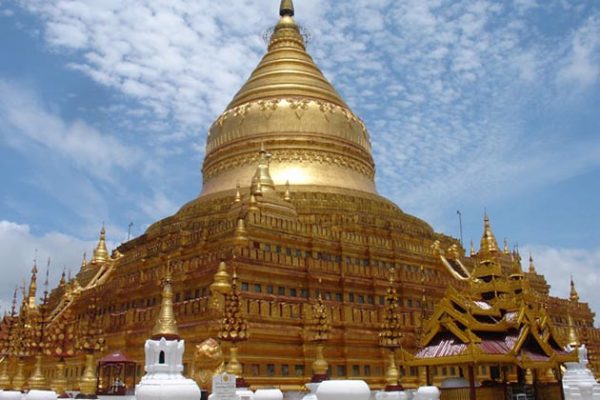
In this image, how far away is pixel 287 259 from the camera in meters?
31.2

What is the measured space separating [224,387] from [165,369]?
6.47 ft

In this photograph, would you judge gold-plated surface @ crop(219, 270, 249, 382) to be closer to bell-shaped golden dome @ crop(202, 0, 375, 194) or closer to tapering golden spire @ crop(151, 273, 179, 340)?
tapering golden spire @ crop(151, 273, 179, 340)

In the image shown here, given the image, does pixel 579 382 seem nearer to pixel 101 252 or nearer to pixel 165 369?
pixel 165 369

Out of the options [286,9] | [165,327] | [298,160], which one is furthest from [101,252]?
[165,327]

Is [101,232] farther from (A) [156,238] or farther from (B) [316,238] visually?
(B) [316,238]

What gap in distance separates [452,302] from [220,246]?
1361 centimetres

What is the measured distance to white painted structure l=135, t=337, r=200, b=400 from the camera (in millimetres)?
15172

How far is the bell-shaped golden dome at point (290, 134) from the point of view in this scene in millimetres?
41406

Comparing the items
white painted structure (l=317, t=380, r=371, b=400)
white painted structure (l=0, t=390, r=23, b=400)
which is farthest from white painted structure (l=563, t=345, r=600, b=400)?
white painted structure (l=0, t=390, r=23, b=400)

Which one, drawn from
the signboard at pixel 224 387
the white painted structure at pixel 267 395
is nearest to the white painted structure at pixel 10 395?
the signboard at pixel 224 387

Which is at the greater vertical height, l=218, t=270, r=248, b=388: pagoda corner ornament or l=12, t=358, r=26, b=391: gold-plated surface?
l=218, t=270, r=248, b=388: pagoda corner ornament

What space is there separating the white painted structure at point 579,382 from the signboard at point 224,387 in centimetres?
1240

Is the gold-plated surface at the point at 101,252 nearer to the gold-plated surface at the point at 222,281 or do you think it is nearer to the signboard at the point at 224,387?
A: the gold-plated surface at the point at 222,281

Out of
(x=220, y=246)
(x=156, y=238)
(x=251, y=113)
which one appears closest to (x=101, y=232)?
(x=156, y=238)
